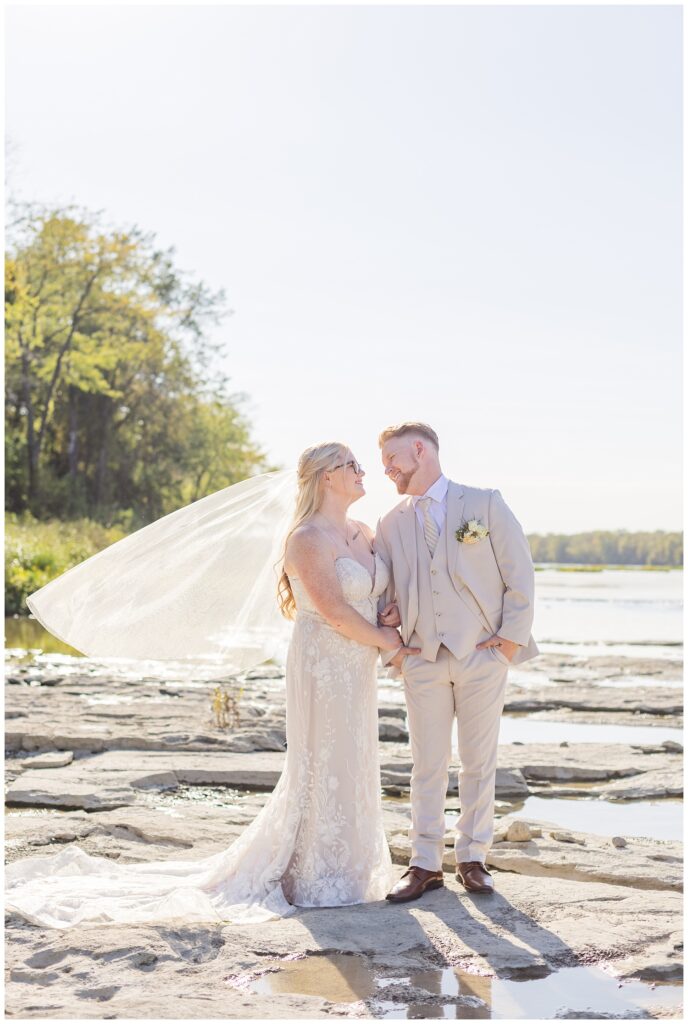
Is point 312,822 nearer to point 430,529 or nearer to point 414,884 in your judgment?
point 414,884

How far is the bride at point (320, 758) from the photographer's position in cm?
559

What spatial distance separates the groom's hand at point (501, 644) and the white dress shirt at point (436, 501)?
1.98 ft

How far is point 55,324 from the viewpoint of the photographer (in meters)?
41.6

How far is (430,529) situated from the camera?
18.9 feet

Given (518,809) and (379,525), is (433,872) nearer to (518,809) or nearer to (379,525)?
(379,525)

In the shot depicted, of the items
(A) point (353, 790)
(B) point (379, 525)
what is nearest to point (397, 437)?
(B) point (379, 525)

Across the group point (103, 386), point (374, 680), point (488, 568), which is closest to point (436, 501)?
point (488, 568)

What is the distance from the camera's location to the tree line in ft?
135

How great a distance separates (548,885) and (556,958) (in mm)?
1099

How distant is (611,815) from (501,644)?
3.10m

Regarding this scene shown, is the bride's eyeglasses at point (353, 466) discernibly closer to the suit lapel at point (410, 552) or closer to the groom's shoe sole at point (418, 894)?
the suit lapel at point (410, 552)

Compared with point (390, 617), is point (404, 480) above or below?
above

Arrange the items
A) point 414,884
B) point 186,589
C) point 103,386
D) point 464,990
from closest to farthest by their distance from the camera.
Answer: point 464,990
point 414,884
point 186,589
point 103,386

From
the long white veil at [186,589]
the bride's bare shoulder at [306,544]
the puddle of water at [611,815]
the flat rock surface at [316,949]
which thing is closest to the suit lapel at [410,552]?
the bride's bare shoulder at [306,544]
